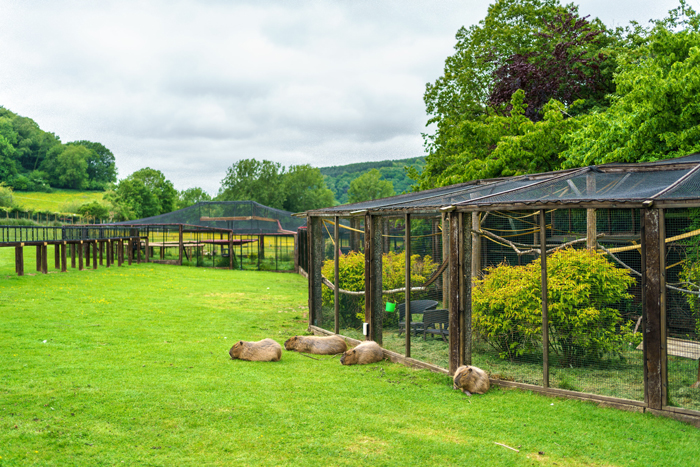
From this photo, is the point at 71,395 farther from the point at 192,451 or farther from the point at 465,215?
the point at 465,215

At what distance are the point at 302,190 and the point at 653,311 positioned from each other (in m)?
84.6

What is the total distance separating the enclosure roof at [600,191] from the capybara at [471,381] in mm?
2117

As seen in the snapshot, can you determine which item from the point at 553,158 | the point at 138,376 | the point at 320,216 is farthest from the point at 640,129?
the point at 138,376

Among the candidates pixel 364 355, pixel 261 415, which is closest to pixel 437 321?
pixel 364 355

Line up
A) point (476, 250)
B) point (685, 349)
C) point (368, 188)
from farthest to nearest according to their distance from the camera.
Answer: point (368, 188)
point (476, 250)
point (685, 349)

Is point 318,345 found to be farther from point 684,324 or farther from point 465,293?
point 684,324

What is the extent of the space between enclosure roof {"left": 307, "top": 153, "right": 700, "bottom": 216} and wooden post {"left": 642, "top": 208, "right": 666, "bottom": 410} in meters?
0.30

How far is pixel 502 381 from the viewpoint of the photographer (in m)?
6.89

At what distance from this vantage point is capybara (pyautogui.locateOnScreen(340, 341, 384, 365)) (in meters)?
8.12

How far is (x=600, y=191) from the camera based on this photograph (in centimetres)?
662

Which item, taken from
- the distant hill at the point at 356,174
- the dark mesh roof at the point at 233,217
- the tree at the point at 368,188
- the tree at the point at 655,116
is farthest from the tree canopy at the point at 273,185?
the tree at the point at 655,116

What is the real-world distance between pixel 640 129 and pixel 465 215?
6025 millimetres

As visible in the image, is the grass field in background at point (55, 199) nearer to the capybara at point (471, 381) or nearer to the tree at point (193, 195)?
the tree at point (193, 195)

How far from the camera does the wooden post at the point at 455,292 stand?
7.24m
